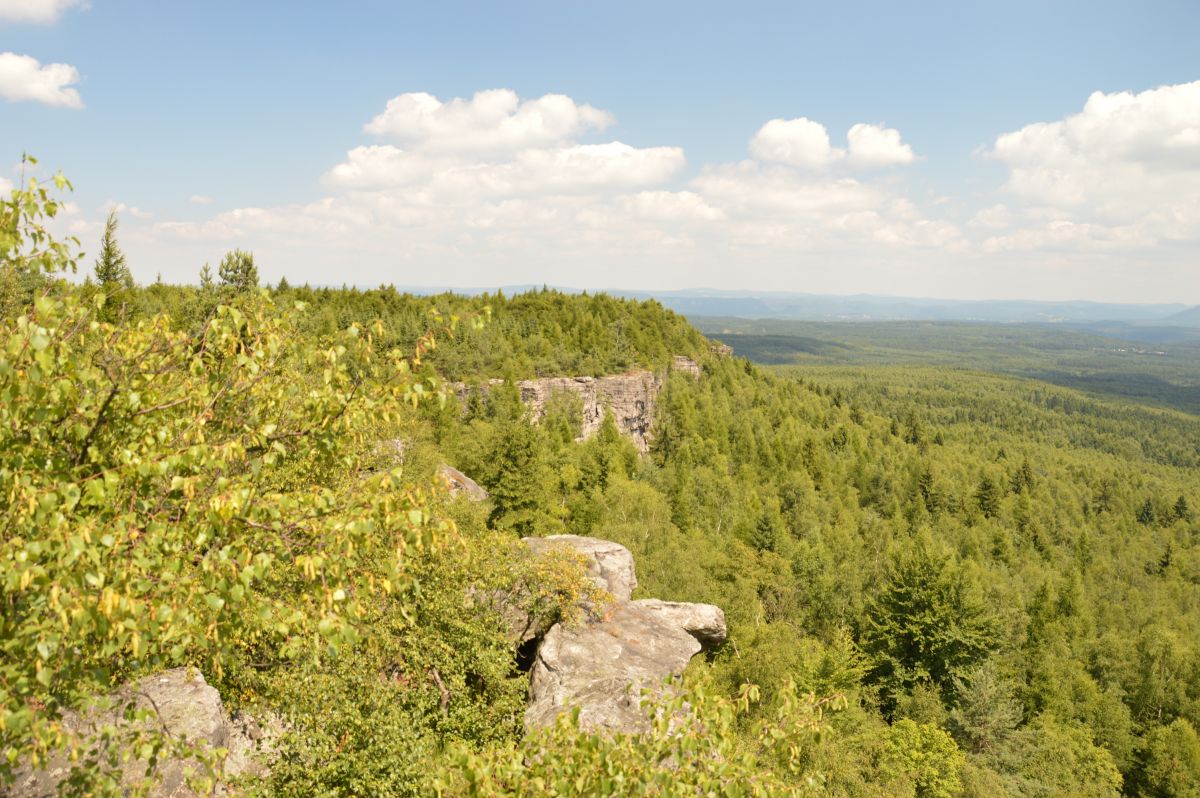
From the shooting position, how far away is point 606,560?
32.8m

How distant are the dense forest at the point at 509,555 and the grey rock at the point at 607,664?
1104 millimetres

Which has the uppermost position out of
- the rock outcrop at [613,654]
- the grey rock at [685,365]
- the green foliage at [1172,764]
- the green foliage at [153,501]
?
the green foliage at [153,501]

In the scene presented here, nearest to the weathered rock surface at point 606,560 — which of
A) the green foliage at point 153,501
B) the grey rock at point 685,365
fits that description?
the green foliage at point 153,501

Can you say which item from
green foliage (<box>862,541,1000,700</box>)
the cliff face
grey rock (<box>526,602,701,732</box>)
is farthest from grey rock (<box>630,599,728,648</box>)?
the cliff face

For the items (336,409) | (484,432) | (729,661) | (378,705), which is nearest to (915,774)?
(729,661)

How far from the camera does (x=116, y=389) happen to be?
22.4 feet

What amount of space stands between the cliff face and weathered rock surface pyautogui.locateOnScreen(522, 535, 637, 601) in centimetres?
4099

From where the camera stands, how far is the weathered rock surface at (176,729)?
408 inches

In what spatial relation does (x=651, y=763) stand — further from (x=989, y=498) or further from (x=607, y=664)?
(x=989, y=498)

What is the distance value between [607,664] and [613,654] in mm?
873

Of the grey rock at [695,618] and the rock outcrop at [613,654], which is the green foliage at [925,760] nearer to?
the grey rock at [695,618]

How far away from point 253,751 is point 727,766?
12.4 meters

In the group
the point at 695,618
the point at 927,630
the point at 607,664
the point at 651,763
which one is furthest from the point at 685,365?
the point at 651,763

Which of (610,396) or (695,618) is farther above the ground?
(610,396)
